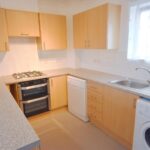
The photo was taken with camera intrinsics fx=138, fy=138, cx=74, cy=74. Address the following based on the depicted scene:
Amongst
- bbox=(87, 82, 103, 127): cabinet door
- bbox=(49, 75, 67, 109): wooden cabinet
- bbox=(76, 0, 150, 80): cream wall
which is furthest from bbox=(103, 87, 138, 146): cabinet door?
bbox=(49, 75, 67, 109): wooden cabinet

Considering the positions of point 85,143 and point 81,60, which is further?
point 81,60

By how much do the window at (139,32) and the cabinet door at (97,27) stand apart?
438 mm

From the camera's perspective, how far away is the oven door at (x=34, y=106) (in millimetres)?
2727

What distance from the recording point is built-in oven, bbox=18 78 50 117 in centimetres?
264

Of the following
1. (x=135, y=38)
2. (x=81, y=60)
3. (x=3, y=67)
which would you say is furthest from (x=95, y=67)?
(x=3, y=67)

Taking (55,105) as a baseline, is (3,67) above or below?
above

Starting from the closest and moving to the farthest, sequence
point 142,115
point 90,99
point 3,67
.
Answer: point 142,115 → point 90,99 → point 3,67

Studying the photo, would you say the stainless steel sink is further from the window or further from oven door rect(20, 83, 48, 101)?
oven door rect(20, 83, 48, 101)

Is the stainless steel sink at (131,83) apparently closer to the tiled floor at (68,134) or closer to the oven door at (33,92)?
the tiled floor at (68,134)

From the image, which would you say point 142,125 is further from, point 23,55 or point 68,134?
point 23,55

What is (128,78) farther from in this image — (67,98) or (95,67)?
(67,98)

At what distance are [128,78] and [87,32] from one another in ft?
3.86

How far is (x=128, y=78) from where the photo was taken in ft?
7.93

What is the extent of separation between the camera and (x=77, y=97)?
2777 mm
